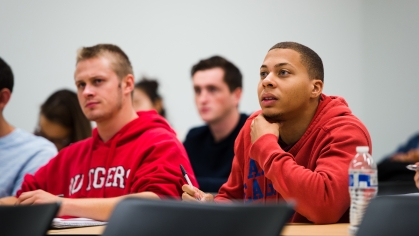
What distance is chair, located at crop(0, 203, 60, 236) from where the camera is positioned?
4.03ft

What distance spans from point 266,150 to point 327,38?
323 cm

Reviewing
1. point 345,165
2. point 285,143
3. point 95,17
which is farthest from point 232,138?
point 345,165

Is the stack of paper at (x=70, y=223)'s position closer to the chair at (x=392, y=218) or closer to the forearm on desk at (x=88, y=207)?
the forearm on desk at (x=88, y=207)

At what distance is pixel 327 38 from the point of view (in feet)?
16.5

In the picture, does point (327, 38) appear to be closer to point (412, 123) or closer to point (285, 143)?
point (412, 123)

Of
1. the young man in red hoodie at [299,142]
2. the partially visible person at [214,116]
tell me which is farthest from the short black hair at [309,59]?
the partially visible person at [214,116]

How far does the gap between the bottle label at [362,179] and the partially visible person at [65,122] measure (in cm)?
253

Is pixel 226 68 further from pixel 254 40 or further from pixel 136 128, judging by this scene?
pixel 136 128

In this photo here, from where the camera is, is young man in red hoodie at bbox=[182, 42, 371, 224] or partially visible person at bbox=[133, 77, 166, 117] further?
partially visible person at bbox=[133, 77, 166, 117]

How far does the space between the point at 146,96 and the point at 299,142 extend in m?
2.87

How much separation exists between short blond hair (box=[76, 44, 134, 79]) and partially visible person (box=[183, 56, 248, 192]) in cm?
127

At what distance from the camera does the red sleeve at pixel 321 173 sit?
185cm

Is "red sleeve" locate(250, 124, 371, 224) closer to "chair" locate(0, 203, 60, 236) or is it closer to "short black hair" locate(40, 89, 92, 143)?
"chair" locate(0, 203, 60, 236)

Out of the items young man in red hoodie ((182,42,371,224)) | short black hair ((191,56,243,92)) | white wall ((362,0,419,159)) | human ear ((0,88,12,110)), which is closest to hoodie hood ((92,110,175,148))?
young man in red hoodie ((182,42,371,224))
